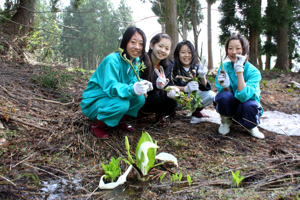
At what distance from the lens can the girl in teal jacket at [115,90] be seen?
208cm

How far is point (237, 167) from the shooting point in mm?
1709

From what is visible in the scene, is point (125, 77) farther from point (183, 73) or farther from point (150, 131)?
point (183, 73)

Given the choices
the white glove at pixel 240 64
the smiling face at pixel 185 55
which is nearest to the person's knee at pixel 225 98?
the white glove at pixel 240 64

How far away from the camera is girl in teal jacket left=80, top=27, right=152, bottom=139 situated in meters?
2.08

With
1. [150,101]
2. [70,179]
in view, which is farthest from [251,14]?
[70,179]

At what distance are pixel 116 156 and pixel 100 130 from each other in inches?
15.4

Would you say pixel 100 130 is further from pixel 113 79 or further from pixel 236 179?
pixel 236 179

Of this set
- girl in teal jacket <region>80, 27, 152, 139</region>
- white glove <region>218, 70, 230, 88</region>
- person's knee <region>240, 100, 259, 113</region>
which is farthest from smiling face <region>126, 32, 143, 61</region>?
person's knee <region>240, 100, 259, 113</region>

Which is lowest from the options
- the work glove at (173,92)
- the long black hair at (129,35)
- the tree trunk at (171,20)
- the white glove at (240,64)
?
the work glove at (173,92)

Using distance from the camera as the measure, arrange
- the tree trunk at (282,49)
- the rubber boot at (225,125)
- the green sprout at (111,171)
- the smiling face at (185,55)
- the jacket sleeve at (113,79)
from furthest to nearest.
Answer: the tree trunk at (282,49) → the smiling face at (185,55) → the rubber boot at (225,125) → the jacket sleeve at (113,79) → the green sprout at (111,171)

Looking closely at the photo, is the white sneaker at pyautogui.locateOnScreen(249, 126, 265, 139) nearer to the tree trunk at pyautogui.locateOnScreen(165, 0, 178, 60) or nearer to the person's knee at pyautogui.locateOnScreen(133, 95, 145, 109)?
the person's knee at pyautogui.locateOnScreen(133, 95, 145, 109)

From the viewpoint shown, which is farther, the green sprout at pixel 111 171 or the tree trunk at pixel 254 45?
the tree trunk at pixel 254 45

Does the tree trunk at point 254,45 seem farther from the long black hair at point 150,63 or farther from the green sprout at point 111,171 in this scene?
the green sprout at point 111,171

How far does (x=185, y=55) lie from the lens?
2.68 meters
